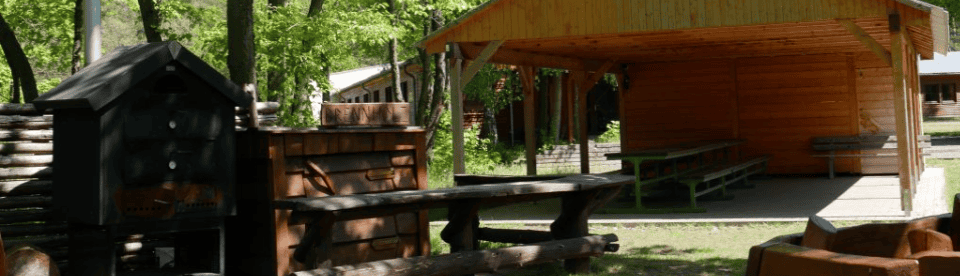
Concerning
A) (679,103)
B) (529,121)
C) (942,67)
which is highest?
(942,67)

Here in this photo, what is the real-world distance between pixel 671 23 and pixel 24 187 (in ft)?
27.6

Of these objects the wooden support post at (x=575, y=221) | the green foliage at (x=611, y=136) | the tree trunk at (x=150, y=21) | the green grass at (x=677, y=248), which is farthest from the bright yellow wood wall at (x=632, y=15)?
the green foliage at (x=611, y=136)

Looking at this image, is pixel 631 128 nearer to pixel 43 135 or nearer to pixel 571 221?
pixel 571 221

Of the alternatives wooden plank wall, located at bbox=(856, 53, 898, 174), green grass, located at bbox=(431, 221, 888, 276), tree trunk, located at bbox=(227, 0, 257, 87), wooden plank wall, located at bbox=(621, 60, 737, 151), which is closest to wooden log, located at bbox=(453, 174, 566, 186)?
green grass, located at bbox=(431, 221, 888, 276)

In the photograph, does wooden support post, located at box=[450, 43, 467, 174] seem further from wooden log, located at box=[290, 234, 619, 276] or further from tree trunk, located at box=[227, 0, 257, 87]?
wooden log, located at box=[290, 234, 619, 276]

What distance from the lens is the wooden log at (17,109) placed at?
745 cm

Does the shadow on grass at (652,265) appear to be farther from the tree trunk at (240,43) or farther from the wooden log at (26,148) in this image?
the tree trunk at (240,43)

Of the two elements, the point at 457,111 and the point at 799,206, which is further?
the point at 457,111

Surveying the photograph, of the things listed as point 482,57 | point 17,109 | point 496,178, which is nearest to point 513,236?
point 496,178

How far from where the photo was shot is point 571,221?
870 cm

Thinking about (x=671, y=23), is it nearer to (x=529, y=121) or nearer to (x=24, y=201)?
(x=529, y=121)

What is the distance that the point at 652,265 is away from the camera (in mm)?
9219

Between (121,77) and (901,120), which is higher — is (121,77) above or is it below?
above

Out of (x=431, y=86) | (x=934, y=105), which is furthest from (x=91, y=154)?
(x=934, y=105)
